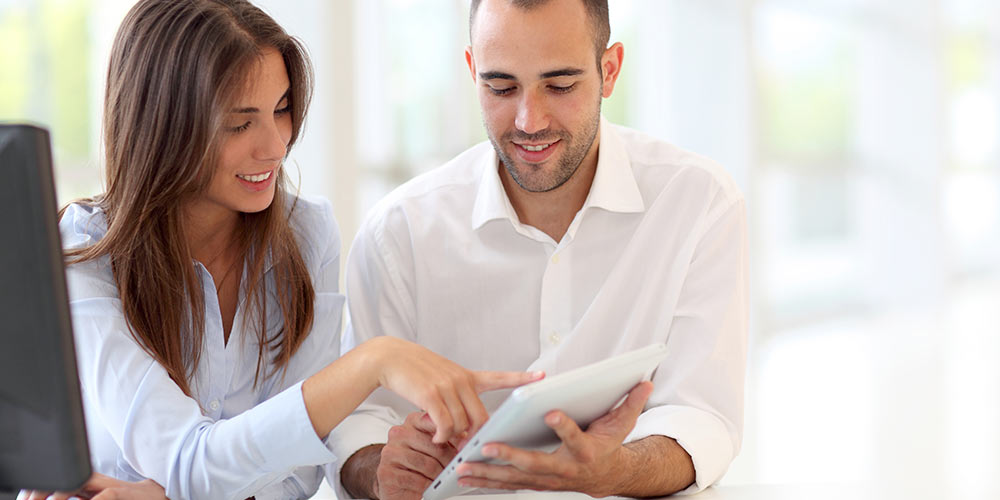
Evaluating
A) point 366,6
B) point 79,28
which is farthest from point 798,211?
point 79,28

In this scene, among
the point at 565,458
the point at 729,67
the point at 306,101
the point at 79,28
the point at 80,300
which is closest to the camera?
the point at 565,458

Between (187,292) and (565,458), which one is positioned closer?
(565,458)

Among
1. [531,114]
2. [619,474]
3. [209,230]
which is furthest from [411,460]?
[531,114]

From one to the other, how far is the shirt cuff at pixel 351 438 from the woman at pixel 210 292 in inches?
2.1

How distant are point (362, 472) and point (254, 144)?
601 millimetres

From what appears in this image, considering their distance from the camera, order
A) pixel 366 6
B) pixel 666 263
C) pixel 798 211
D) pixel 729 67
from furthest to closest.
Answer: pixel 798 211, pixel 729 67, pixel 366 6, pixel 666 263

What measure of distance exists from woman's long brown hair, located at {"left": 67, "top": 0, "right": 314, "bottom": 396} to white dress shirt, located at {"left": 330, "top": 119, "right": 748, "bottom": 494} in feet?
1.47

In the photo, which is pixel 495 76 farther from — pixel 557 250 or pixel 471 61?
pixel 557 250

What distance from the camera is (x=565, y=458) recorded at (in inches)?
52.2

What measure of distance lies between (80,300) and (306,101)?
50 centimetres

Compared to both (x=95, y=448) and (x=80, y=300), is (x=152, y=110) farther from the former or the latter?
(x=95, y=448)

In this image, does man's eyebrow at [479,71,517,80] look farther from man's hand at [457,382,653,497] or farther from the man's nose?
man's hand at [457,382,653,497]

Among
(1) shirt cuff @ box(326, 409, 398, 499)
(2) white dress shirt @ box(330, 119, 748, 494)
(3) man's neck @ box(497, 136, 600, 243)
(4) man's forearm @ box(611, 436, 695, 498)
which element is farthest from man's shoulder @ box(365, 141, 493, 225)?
(4) man's forearm @ box(611, 436, 695, 498)

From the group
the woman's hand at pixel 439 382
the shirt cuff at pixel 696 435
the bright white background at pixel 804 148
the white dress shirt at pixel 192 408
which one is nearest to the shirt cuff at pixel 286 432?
the white dress shirt at pixel 192 408
